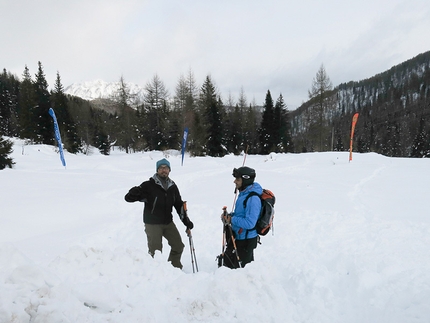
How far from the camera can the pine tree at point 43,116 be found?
32719 millimetres

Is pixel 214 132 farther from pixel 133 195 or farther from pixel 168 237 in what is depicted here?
pixel 133 195

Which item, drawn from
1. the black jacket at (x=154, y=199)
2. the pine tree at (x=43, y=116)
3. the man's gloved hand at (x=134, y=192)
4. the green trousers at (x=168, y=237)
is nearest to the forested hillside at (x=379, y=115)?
the green trousers at (x=168, y=237)

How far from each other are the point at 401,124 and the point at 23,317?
116 meters

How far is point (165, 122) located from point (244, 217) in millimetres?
34429

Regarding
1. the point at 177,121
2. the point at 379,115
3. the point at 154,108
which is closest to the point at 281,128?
the point at 177,121

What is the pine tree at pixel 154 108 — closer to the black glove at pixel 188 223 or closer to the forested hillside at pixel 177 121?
the forested hillside at pixel 177 121

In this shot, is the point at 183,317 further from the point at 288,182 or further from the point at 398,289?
the point at 288,182

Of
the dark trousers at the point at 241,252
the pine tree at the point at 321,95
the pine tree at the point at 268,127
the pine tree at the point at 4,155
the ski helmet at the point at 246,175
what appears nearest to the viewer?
the ski helmet at the point at 246,175

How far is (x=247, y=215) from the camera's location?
3.62 metres

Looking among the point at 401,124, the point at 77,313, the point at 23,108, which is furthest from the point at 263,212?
the point at 401,124

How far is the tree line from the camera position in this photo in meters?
33.7

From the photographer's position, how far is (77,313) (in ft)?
7.19

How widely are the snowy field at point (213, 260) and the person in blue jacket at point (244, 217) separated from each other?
43 cm

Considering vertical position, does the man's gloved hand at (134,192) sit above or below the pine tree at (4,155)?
below
